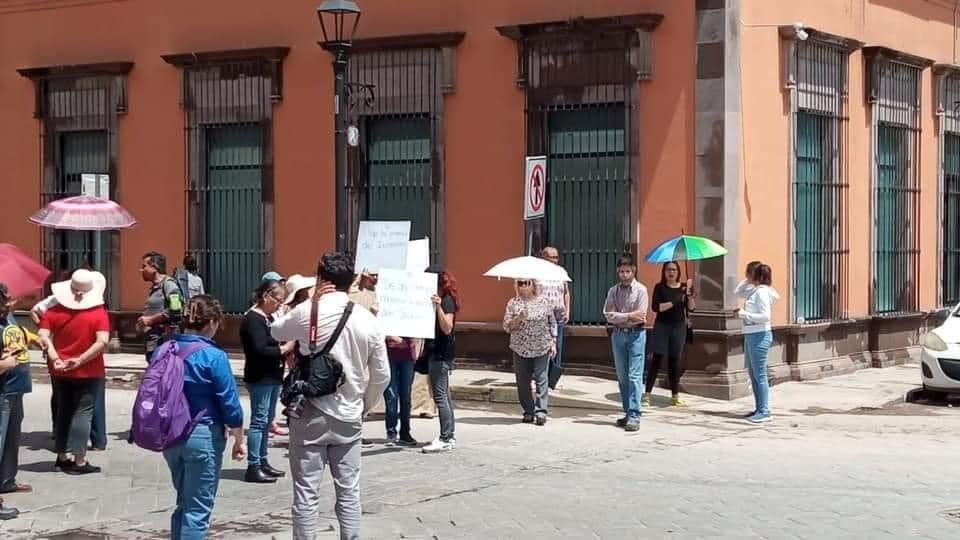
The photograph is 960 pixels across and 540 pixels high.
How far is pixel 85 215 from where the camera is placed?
→ 49.2 ft

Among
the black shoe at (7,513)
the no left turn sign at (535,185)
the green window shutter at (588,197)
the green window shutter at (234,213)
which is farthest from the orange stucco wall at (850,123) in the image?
the black shoe at (7,513)

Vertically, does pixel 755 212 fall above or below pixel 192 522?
above

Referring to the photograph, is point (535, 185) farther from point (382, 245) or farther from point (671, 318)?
point (382, 245)

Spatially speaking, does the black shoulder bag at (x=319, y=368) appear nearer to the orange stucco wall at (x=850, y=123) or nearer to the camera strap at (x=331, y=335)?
the camera strap at (x=331, y=335)

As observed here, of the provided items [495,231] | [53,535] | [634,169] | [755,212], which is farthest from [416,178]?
[53,535]

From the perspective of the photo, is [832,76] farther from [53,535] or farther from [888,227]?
[53,535]

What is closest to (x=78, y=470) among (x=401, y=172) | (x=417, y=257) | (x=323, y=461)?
(x=417, y=257)

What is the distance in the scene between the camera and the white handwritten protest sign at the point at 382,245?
42.5 feet

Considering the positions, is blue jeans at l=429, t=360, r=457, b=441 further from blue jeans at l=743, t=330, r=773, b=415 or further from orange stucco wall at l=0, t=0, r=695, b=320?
orange stucco wall at l=0, t=0, r=695, b=320

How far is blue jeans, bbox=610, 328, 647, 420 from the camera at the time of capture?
14797mm

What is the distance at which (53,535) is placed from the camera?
31.2ft

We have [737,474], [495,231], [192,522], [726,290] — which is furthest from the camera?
[495,231]

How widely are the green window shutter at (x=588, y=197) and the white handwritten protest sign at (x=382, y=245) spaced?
5.83 metres

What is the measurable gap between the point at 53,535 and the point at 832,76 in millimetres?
13364
